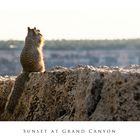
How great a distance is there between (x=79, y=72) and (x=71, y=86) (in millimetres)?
485

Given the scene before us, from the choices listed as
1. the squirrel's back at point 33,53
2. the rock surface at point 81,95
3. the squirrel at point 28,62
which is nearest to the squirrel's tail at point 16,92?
the squirrel at point 28,62

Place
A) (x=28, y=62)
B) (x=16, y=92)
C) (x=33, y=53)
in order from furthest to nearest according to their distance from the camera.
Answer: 1. (x=33, y=53)
2. (x=28, y=62)
3. (x=16, y=92)

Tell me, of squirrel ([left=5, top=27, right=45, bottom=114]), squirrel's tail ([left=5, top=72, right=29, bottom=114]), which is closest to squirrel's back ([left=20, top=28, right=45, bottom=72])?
squirrel ([left=5, top=27, right=45, bottom=114])

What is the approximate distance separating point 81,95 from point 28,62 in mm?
4574

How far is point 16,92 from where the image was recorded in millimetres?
20406

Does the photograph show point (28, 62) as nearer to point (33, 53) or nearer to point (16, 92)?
point (33, 53)

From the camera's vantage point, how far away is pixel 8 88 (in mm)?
21719
